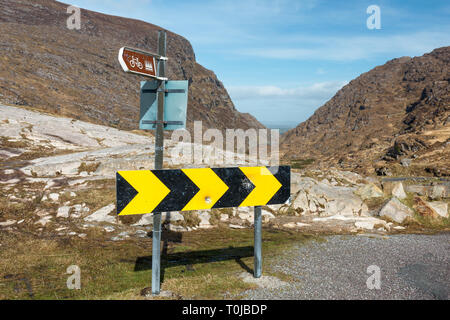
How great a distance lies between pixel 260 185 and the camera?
5.89 metres

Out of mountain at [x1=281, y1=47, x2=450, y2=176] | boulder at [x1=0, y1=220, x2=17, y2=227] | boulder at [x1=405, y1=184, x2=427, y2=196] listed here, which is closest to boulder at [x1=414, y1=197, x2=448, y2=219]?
boulder at [x1=405, y1=184, x2=427, y2=196]

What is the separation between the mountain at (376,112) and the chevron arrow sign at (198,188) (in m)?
69.5

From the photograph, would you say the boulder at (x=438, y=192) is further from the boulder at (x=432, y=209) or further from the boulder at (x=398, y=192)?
the boulder at (x=432, y=209)

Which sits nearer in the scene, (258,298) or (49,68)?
(258,298)

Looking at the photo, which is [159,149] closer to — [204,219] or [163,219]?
[163,219]

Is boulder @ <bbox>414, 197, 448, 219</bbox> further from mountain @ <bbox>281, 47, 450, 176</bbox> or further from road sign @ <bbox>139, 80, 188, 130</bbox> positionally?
mountain @ <bbox>281, 47, 450, 176</bbox>

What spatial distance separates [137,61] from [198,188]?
233 cm

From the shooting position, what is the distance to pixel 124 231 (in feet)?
32.1

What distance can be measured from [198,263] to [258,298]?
2127 mm

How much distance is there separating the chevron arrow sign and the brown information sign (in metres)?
1.61

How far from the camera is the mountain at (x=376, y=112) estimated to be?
283ft
